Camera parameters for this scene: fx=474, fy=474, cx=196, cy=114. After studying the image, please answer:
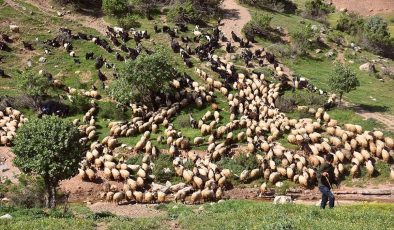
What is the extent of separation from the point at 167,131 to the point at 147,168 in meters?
3.98

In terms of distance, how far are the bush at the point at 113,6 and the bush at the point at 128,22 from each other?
1.63m

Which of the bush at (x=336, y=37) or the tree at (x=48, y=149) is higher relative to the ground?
the bush at (x=336, y=37)

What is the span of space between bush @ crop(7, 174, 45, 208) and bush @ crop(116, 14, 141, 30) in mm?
24473

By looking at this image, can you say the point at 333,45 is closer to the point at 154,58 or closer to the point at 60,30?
the point at 154,58

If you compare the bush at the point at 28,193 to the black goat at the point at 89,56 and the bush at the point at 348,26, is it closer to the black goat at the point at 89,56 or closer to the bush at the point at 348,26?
the black goat at the point at 89,56

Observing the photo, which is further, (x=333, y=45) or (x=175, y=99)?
(x=333, y=45)

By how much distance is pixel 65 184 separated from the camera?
29.3 meters

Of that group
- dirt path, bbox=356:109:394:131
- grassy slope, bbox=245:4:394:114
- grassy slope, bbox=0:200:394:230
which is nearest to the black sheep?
grassy slope, bbox=245:4:394:114

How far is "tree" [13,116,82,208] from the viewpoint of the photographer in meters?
22.5

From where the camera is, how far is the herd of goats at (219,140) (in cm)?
2872

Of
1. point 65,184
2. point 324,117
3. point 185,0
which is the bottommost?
point 65,184

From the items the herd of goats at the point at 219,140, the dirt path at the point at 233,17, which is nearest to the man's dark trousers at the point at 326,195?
the herd of goats at the point at 219,140

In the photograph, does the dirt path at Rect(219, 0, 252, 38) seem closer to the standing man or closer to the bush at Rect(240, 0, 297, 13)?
the bush at Rect(240, 0, 297, 13)

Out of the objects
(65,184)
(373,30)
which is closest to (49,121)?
(65,184)
